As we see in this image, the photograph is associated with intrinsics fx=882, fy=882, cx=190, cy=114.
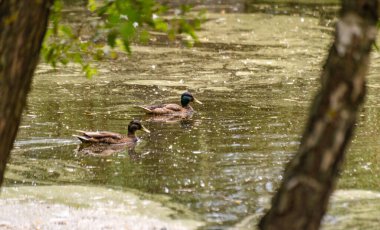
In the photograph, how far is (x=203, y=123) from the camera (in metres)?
11.0

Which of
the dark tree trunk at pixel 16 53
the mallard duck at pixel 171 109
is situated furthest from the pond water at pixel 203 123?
the dark tree trunk at pixel 16 53

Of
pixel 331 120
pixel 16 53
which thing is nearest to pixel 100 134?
pixel 16 53

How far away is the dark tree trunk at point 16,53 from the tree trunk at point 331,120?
112 centimetres

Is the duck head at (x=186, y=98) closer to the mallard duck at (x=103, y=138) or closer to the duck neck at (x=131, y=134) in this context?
the duck neck at (x=131, y=134)

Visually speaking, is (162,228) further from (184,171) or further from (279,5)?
(279,5)

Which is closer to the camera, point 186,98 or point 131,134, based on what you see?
point 131,134

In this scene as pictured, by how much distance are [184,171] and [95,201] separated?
135 centimetres

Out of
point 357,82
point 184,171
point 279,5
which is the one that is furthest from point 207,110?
Answer: point 279,5

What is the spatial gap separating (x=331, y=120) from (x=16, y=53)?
4.13ft

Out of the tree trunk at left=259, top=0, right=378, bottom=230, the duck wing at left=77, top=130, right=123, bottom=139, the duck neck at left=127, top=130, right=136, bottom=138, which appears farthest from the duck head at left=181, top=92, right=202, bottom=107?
the tree trunk at left=259, top=0, right=378, bottom=230

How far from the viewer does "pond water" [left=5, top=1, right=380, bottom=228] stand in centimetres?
793

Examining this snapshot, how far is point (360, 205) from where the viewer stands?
23.1 ft

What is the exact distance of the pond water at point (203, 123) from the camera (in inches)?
312

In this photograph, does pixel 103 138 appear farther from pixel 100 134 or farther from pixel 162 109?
pixel 162 109
